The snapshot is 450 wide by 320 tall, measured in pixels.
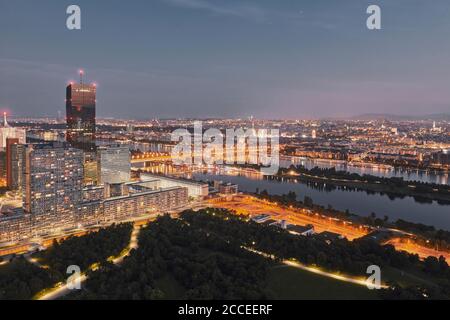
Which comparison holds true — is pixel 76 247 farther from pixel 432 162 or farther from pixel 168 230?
A: pixel 432 162

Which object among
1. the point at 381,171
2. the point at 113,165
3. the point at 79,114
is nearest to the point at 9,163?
the point at 113,165

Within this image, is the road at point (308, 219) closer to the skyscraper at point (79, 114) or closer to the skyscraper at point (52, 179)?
the skyscraper at point (52, 179)

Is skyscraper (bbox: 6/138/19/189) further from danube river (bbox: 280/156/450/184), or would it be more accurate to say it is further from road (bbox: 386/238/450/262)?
danube river (bbox: 280/156/450/184)

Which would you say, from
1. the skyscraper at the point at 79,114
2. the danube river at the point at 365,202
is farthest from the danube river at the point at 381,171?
the skyscraper at the point at 79,114

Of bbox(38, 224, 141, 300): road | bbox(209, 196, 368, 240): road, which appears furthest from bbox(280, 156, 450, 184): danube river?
bbox(38, 224, 141, 300): road

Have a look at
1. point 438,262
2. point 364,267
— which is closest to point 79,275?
point 364,267
